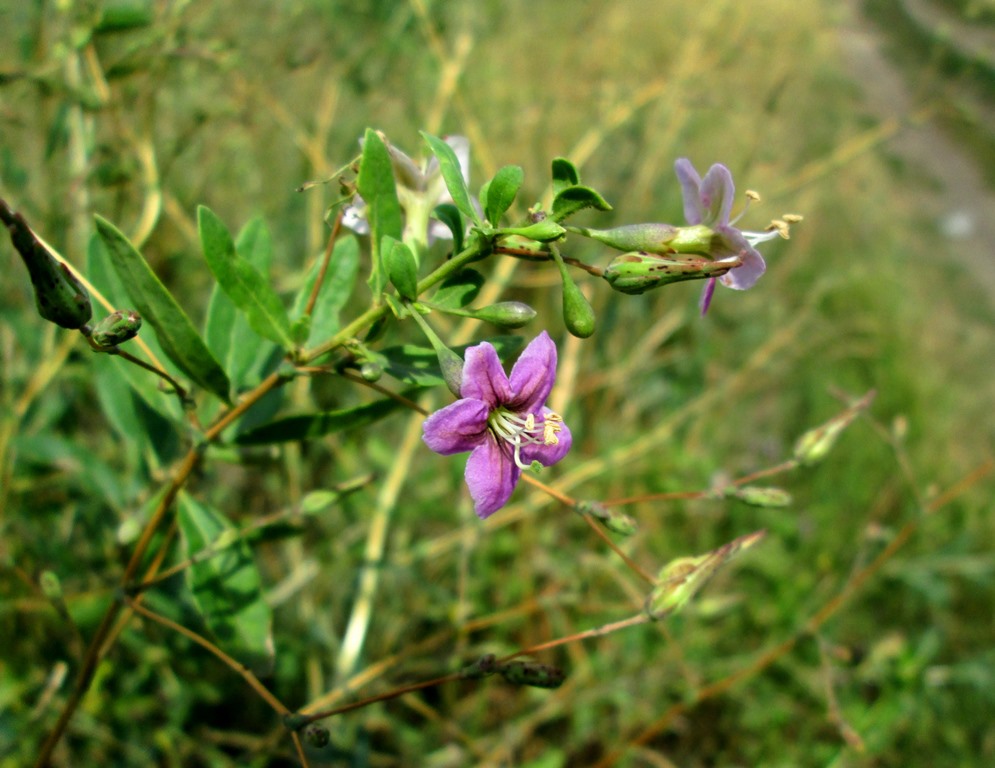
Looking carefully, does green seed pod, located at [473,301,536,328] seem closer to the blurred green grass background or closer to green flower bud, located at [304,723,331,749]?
green flower bud, located at [304,723,331,749]

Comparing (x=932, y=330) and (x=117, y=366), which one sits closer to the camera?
(x=117, y=366)

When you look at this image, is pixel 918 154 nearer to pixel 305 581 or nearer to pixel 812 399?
pixel 812 399

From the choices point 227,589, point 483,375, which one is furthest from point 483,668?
point 227,589

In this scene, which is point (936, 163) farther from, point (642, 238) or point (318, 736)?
point (318, 736)

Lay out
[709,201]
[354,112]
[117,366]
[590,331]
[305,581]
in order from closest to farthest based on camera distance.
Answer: [590,331] < [709,201] < [117,366] < [305,581] < [354,112]

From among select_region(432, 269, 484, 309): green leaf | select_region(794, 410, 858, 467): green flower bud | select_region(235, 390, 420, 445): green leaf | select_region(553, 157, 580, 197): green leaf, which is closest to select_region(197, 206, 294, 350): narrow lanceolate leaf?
select_region(235, 390, 420, 445): green leaf

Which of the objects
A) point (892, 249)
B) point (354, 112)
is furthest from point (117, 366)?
point (892, 249)

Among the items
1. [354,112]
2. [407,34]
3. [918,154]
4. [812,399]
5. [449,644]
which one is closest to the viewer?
[449,644]

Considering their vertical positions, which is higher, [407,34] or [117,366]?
[407,34]
